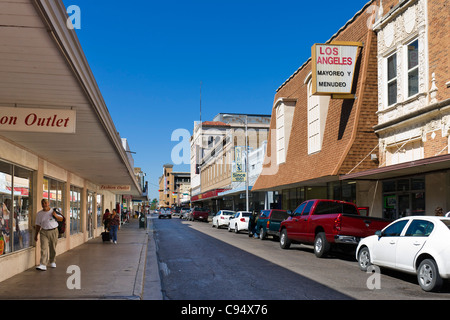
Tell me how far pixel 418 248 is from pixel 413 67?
36.3ft

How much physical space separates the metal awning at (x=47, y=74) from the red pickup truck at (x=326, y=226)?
757cm

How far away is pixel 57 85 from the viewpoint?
747cm

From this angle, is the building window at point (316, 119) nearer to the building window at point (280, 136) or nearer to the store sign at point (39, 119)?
the building window at point (280, 136)

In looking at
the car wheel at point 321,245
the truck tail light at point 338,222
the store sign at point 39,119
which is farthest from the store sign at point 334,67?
the store sign at point 39,119

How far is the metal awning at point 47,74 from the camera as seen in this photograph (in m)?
5.15

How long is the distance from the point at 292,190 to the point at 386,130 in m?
14.7

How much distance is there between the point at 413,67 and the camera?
1928cm

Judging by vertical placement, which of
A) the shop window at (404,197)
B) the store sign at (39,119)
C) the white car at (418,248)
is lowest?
the white car at (418,248)

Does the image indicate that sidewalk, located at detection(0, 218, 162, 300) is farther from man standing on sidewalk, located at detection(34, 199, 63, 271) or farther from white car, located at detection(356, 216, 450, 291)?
white car, located at detection(356, 216, 450, 291)

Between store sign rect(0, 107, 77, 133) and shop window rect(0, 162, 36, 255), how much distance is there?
3006 millimetres

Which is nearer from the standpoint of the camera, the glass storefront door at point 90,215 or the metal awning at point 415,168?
the metal awning at point 415,168

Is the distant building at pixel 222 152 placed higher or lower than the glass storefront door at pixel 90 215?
higher

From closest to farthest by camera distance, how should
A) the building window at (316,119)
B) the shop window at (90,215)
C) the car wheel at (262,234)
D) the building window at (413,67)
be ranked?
the building window at (413,67), the shop window at (90,215), the building window at (316,119), the car wheel at (262,234)
